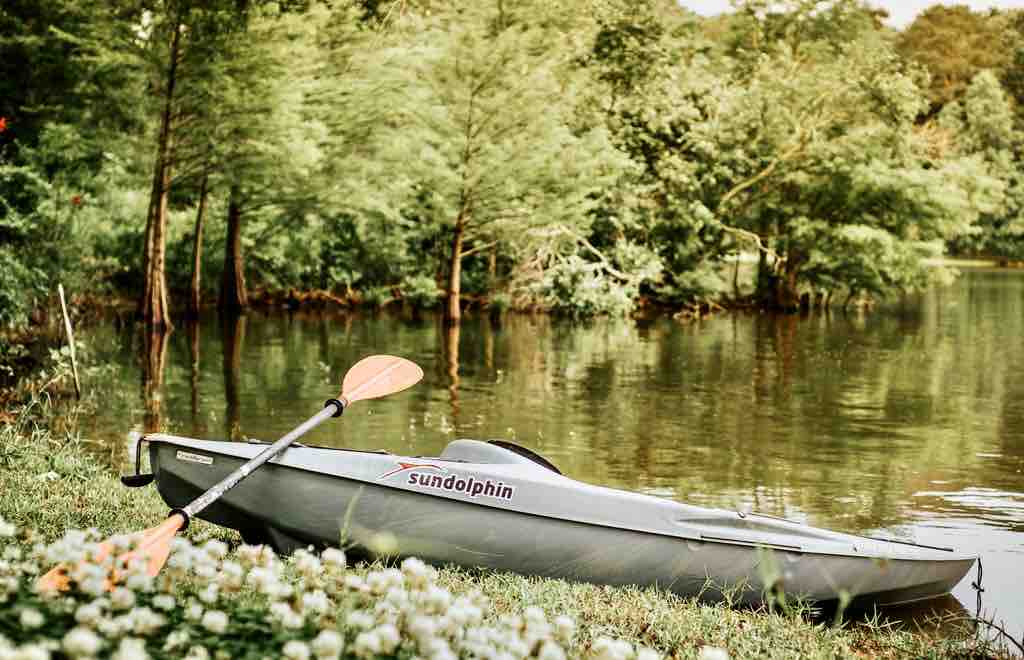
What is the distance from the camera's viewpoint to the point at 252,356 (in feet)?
58.9

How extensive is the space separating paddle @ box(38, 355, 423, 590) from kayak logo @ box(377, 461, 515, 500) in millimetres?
512

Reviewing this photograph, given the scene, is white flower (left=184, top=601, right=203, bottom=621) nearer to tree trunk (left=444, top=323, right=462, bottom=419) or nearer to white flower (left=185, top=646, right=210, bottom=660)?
white flower (left=185, top=646, right=210, bottom=660)

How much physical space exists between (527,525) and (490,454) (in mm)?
381

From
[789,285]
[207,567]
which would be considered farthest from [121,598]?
[789,285]

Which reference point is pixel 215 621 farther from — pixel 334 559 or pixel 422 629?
pixel 334 559

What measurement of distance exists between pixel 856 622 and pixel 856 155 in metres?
24.5

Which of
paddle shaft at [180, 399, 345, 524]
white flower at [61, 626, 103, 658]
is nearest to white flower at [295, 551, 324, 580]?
white flower at [61, 626, 103, 658]

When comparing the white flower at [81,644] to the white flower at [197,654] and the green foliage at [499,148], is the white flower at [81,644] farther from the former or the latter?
the green foliage at [499,148]

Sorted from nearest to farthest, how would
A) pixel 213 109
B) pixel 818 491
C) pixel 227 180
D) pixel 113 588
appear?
pixel 113 588 → pixel 818 491 → pixel 213 109 → pixel 227 180

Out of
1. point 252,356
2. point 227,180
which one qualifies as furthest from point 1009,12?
point 252,356

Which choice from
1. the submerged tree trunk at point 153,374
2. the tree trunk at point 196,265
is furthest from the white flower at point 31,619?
the tree trunk at point 196,265

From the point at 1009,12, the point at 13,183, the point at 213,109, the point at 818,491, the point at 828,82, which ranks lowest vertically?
the point at 818,491

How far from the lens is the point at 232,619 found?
311cm

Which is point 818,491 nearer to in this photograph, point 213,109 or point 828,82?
point 213,109
